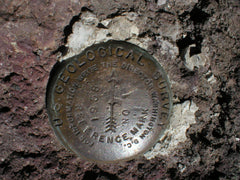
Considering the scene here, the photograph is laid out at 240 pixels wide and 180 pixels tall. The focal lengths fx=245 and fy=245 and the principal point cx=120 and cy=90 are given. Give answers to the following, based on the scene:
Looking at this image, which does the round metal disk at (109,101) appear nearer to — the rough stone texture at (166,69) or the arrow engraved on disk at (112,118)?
the arrow engraved on disk at (112,118)

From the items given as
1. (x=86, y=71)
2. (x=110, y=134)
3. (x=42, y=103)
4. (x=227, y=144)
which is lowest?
(x=227, y=144)

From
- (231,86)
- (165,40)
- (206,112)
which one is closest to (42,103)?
(165,40)

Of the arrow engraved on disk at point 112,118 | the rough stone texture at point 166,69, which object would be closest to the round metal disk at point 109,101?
the arrow engraved on disk at point 112,118

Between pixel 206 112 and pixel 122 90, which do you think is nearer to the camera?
pixel 122 90

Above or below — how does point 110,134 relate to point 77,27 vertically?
below

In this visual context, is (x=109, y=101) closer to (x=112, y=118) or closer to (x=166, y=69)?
(x=112, y=118)

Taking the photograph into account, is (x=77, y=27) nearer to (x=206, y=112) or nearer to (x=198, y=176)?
(x=206, y=112)
